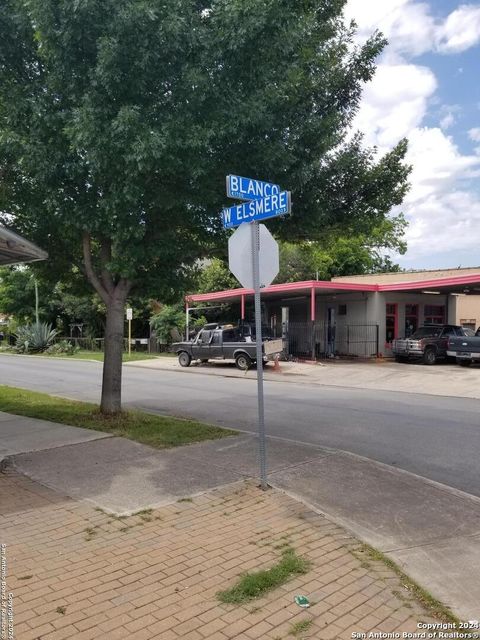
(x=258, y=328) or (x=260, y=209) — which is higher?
(x=260, y=209)

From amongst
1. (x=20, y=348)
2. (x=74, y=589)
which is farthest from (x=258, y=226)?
(x=20, y=348)

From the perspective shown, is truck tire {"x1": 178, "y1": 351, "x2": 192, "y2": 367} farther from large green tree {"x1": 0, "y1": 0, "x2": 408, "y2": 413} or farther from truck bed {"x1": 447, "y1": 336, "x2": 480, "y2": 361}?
large green tree {"x1": 0, "y1": 0, "x2": 408, "y2": 413}

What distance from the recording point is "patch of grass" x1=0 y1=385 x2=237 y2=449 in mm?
8461

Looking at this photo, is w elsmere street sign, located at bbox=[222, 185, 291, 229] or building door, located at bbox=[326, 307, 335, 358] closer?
w elsmere street sign, located at bbox=[222, 185, 291, 229]

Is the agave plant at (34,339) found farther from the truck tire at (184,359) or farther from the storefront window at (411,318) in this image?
the storefront window at (411,318)

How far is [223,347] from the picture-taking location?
24.1 metres

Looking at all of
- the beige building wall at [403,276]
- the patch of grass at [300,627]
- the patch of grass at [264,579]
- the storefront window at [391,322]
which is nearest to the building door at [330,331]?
the storefront window at [391,322]

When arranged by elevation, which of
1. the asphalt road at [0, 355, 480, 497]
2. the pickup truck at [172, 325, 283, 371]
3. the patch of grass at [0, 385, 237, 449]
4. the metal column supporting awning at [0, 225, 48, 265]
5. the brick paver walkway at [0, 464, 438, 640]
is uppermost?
the metal column supporting awning at [0, 225, 48, 265]

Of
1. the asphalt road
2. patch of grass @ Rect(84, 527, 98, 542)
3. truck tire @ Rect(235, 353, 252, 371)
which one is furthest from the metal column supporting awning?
truck tire @ Rect(235, 353, 252, 371)

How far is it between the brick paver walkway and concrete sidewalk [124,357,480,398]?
12.3m

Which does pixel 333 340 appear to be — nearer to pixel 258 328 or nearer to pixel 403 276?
pixel 403 276

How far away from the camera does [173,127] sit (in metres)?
7.01

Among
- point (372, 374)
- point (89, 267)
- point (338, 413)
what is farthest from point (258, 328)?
point (372, 374)

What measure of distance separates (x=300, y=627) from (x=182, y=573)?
3.39 ft
